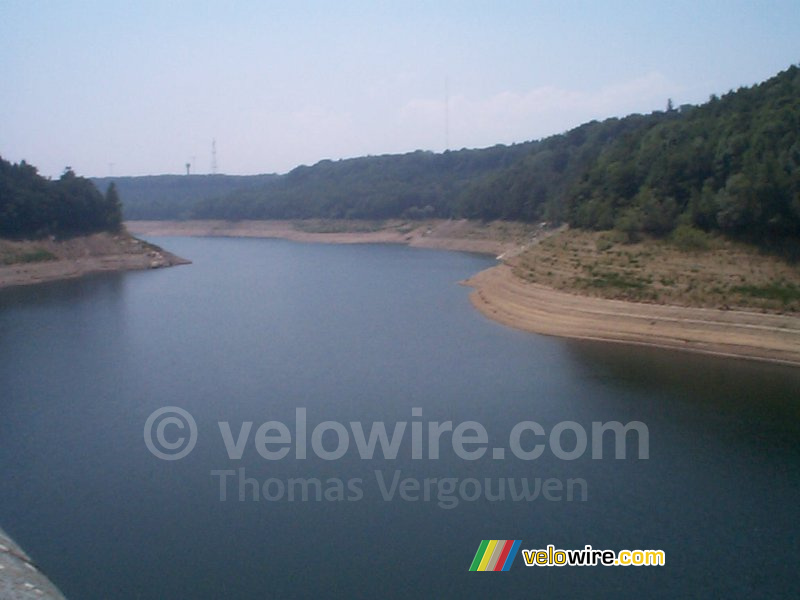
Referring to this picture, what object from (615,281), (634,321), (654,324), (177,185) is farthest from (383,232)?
(177,185)

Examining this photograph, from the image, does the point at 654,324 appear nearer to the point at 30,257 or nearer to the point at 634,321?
the point at 634,321

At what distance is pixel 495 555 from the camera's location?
718cm

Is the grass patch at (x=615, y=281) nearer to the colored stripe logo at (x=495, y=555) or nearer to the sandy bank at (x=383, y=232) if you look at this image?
the colored stripe logo at (x=495, y=555)

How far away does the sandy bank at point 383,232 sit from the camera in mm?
39406

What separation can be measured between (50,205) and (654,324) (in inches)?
1011

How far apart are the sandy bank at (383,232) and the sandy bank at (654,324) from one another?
14.5m

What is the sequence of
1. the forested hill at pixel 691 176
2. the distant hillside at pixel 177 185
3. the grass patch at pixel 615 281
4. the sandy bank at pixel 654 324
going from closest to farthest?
1. the sandy bank at pixel 654 324
2. the forested hill at pixel 691 176
3. the grass patch at pixel 615 281
4. the distant hillside at pixel 177 185

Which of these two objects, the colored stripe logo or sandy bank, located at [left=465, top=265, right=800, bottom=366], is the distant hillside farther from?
the colored stripe logo

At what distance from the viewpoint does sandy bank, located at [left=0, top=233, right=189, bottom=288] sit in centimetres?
2856

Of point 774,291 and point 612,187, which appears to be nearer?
point 774,291

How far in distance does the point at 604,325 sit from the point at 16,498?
11.9 m

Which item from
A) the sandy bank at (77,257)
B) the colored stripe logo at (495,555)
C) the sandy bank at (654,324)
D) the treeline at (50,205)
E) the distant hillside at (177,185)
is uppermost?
the distant hillside at (177,185)
